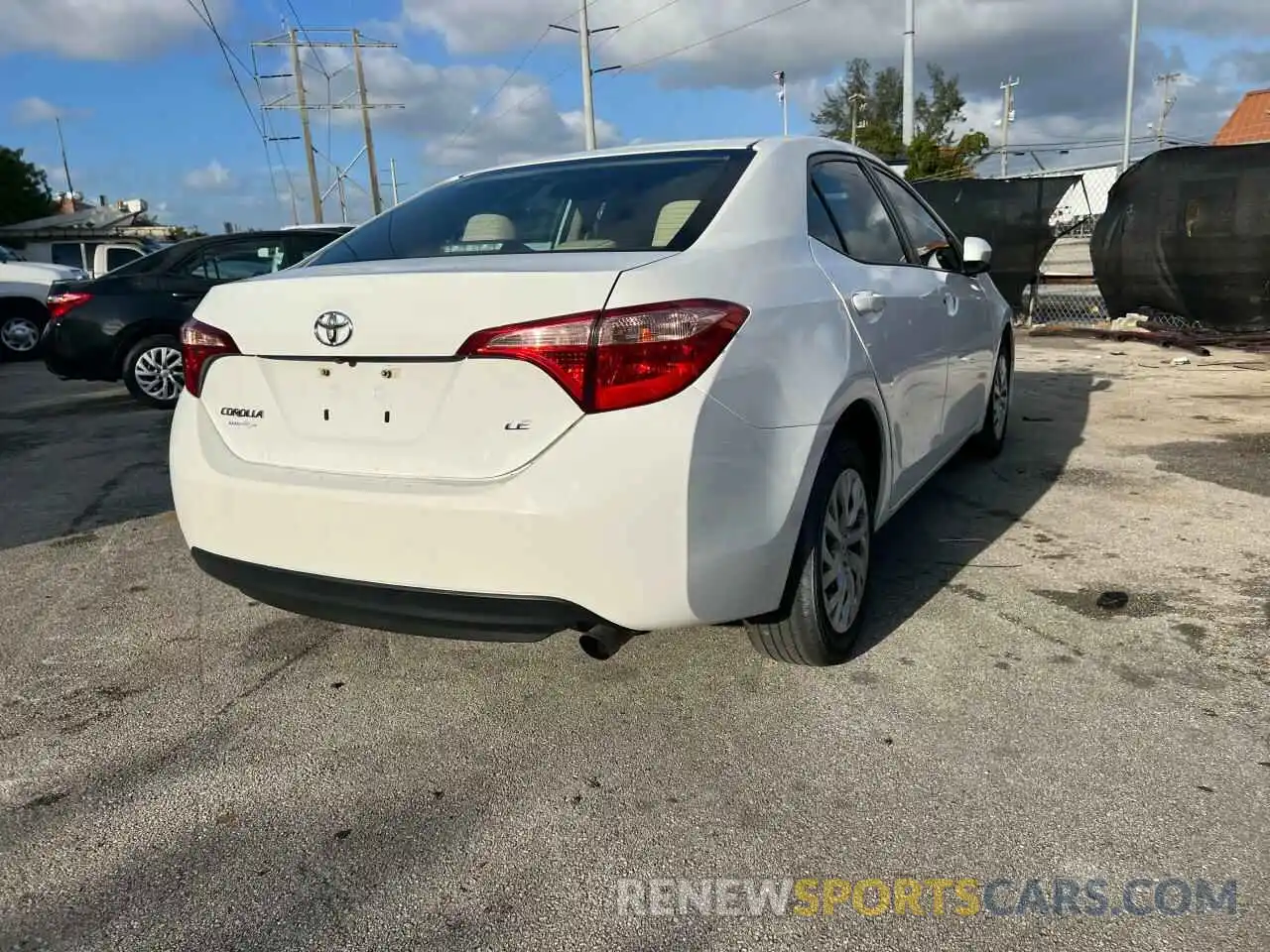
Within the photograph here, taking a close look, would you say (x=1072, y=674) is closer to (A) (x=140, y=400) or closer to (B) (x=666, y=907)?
(B) (x=666, y=907)

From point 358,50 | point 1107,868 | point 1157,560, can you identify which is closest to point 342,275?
point 1107,868

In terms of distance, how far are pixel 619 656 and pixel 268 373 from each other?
1.39 metres

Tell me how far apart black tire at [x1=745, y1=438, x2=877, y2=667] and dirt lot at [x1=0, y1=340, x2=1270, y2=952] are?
4.7 inches

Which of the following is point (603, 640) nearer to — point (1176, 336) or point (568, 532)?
point (568, 532)

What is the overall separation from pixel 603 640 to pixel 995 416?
388 cm

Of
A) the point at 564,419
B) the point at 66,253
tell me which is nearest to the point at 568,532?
the point at 564,419

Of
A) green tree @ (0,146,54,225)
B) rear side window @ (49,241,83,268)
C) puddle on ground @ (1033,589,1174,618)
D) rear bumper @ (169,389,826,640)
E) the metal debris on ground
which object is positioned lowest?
puddle on ground @ (1033,589,1174,618)

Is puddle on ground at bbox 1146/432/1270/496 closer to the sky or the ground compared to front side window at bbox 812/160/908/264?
closer to the ground

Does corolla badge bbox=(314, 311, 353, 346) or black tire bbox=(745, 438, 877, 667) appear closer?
corolla badge bbox=(314, 311, 353, 346)

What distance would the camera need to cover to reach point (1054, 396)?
26.5ft

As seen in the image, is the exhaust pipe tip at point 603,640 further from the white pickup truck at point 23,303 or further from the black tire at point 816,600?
the white pickup truck at point 23,303

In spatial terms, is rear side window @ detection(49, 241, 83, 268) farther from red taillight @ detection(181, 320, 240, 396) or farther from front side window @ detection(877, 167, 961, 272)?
red taillight @ detection(181, 320, 240, 396)

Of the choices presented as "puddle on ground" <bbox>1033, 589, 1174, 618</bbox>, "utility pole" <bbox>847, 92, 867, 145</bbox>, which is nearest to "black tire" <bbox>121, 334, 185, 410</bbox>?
"puddle on ground" <bbox>1033, 589, 1174, 618</bbox>

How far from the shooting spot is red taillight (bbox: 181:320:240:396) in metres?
2.68
